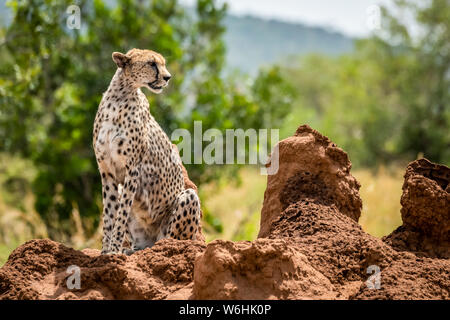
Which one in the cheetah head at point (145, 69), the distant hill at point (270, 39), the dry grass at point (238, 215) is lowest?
the dry grass at point (238, 215)

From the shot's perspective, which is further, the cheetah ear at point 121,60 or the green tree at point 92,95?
the green tree at point 92,95

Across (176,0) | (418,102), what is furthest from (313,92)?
(176,0)

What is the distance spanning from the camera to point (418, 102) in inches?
704

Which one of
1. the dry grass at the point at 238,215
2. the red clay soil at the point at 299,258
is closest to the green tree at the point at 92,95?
the dry grass at the point at 238,215

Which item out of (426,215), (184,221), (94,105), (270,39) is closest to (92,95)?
(94,105)

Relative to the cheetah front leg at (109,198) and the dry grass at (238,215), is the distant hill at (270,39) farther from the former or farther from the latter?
the cheetah front leg at (109,198)

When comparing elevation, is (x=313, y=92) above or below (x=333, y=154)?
above

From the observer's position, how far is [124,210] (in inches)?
180

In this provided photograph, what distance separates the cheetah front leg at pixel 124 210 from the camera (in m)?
4.49

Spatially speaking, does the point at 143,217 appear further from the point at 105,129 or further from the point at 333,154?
the point at 333,154

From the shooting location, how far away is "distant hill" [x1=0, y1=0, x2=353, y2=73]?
374 feet

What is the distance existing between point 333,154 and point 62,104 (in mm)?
6604

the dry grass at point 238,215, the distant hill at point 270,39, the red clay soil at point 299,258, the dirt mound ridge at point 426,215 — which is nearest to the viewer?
the red clay soil at point 299,258

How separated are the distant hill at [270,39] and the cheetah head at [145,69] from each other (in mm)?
99720
